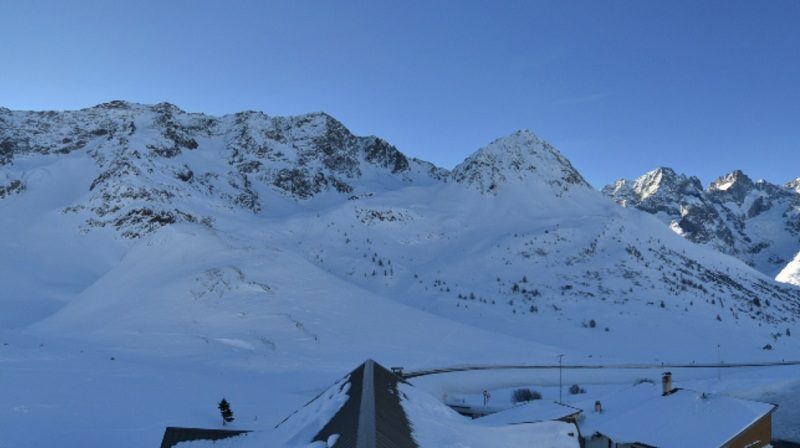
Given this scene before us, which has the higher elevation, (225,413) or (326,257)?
(326,257)

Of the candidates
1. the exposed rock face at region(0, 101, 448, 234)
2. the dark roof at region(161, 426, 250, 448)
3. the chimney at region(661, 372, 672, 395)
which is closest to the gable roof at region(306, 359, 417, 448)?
the dark roof at region(161, 426, 250, 448)

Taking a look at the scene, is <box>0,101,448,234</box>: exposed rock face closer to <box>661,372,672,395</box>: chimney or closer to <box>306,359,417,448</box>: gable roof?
<box>661,372,672,395</box>: chimney

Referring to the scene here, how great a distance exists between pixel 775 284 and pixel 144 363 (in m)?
111

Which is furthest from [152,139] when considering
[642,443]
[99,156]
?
[642,443]

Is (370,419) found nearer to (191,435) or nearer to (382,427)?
(382,427)

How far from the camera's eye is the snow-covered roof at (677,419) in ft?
77.6

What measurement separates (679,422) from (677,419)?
0.79ft

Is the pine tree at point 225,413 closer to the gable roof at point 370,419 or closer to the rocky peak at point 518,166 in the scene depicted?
the gable roof at point 370,419

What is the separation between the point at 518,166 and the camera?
119312 mm

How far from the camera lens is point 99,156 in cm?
9112

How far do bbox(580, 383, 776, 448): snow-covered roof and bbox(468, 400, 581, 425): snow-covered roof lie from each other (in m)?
1.81

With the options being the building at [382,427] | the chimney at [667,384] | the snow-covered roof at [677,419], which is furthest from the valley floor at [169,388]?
the snow-covered roof at [677,419]

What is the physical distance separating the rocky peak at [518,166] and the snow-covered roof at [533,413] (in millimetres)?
85609

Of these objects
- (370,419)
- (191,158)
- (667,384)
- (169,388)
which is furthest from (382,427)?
(191,158)
